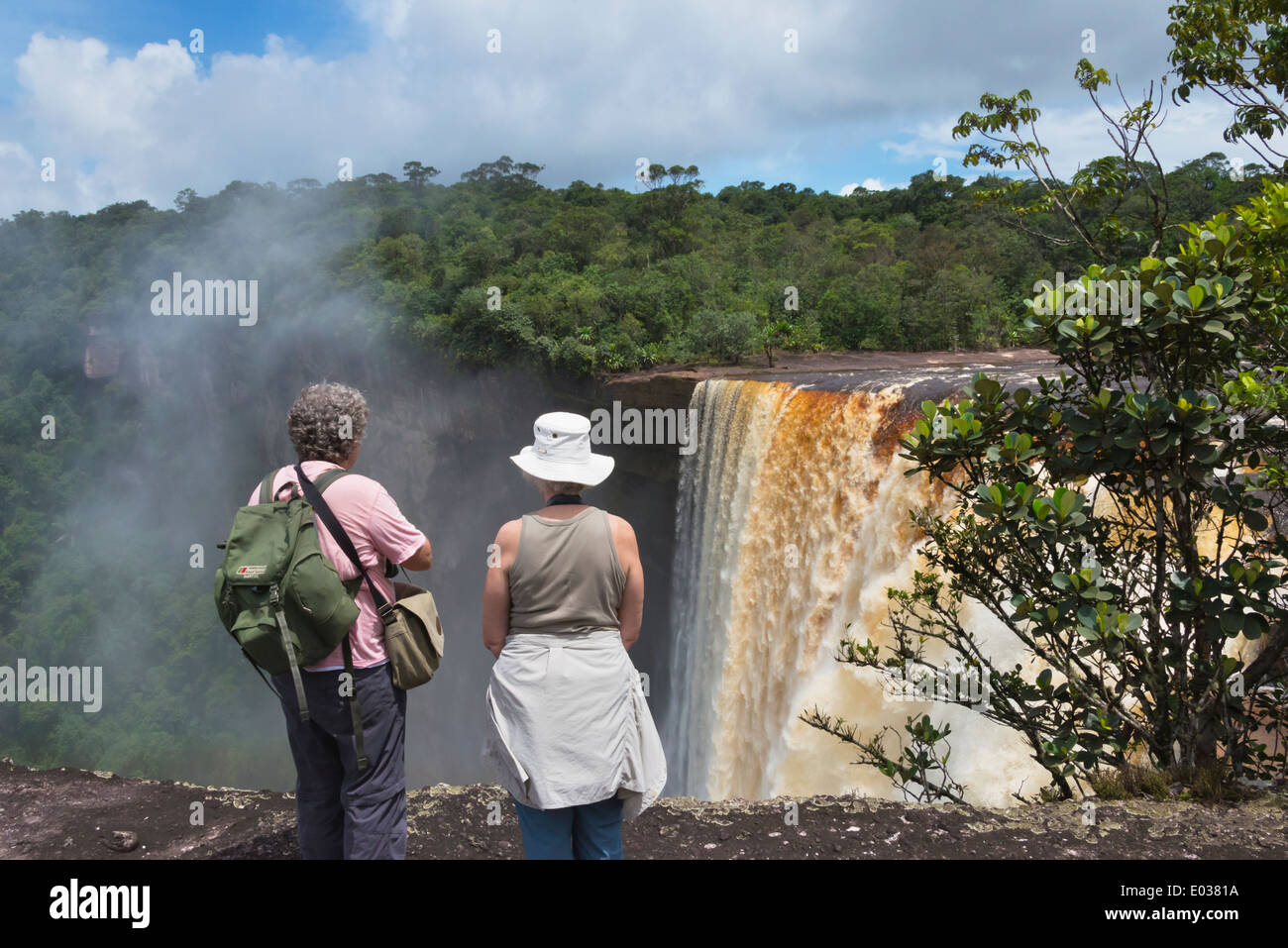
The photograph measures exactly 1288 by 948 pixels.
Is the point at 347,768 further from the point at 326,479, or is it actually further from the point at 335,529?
the point at 326,479

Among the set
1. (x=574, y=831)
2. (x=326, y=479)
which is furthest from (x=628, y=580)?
(x=326, y=479)

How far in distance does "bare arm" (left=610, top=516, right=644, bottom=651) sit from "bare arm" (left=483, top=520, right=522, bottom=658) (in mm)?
273

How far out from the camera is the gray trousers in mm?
2547

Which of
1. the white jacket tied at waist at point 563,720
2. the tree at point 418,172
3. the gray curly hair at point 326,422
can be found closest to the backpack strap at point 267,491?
the gray curly hair at point 326,422

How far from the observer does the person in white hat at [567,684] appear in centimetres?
225

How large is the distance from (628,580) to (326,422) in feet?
3.42

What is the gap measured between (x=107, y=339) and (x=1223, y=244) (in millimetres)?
30341

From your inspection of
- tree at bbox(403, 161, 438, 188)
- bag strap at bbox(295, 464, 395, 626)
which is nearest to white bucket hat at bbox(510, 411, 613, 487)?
bag strap at bbox(295, 464, 395, 626)

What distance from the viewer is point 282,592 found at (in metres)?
2.40

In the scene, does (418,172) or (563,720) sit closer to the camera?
(563,720)

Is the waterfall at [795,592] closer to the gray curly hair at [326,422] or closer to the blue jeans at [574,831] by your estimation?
the blue jeans at [574,831]

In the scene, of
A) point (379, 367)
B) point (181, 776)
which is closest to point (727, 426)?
point (379, 367)

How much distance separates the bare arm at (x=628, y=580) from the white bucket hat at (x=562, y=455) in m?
0.16
